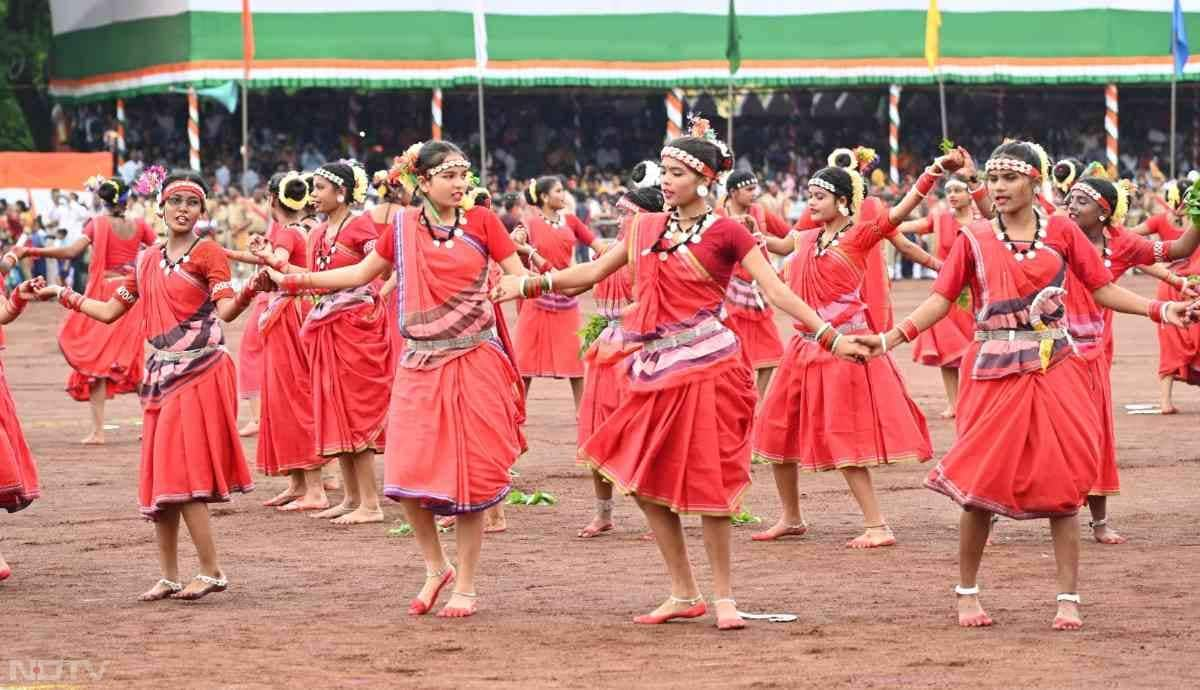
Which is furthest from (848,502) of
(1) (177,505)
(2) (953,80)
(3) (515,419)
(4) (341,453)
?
(2) (953,80)

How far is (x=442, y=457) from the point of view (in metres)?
9.69

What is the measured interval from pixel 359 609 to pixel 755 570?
2210 mm

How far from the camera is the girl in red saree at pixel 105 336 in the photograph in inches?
685

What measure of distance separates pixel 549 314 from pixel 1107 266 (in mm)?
5999

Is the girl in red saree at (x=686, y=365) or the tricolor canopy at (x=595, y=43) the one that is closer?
the girl in red saree at (x=686, y=365)

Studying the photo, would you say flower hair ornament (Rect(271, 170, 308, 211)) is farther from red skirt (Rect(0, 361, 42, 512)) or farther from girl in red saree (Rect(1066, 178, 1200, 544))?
girl in red saree (Rect(1066, 178, 1200, 544))

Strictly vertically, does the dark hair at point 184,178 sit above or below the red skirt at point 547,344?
above

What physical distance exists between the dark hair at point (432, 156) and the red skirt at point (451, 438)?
Answer: 2.82 feet

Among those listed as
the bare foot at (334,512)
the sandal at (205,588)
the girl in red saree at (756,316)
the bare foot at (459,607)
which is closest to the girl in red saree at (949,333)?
the girl in red saree at (756,316)

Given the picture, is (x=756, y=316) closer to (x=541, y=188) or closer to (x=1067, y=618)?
(x=541, y=188)

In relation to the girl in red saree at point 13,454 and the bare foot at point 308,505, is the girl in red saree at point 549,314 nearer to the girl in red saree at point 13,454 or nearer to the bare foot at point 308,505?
the bare foot at point 308,505

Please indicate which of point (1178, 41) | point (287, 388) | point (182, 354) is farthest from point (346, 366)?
point (1178, 41)

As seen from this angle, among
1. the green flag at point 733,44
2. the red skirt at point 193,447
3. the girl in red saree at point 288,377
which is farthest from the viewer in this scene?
the green flag at point 733,44

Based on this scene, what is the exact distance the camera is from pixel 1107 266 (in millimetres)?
11023
